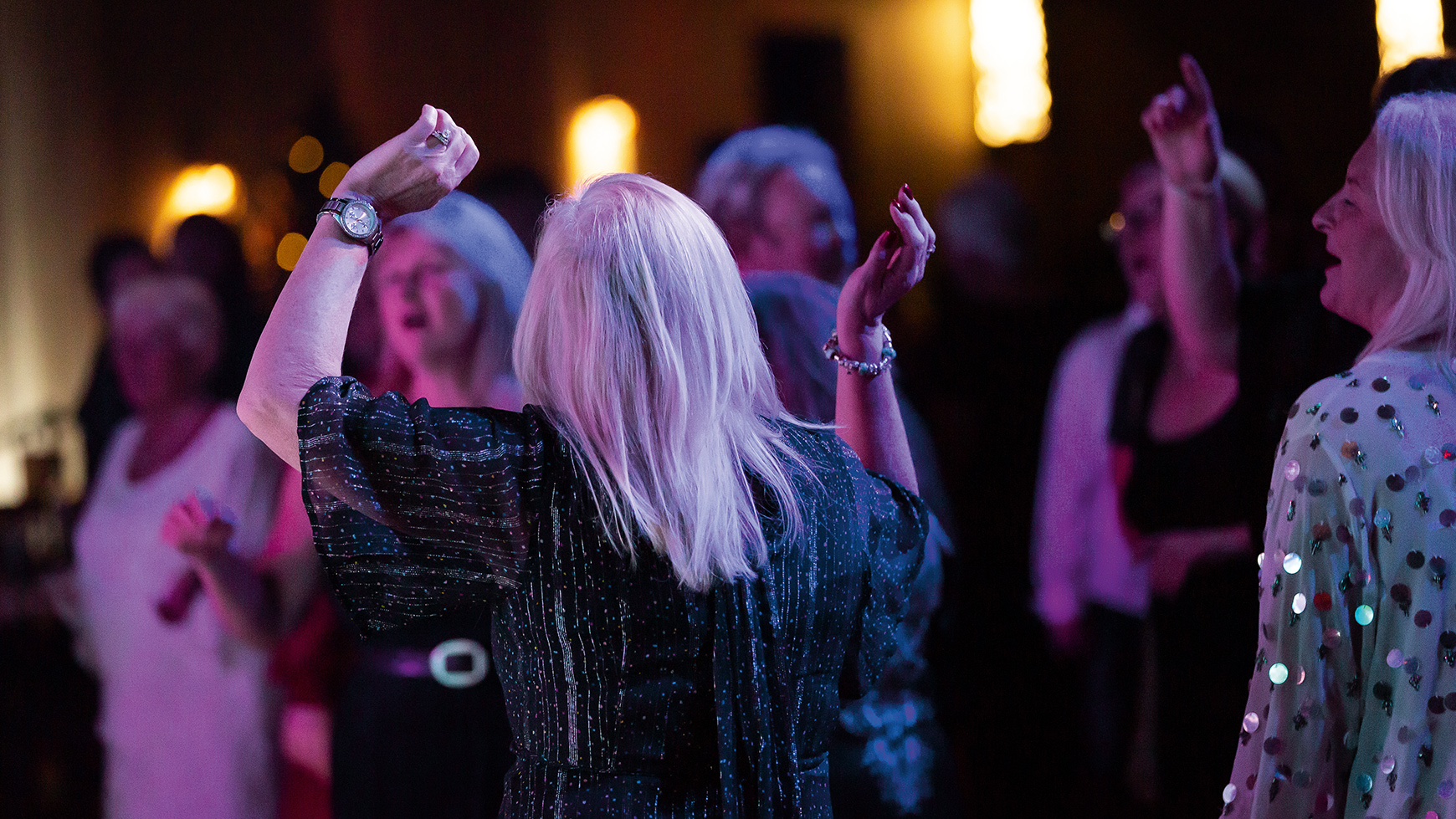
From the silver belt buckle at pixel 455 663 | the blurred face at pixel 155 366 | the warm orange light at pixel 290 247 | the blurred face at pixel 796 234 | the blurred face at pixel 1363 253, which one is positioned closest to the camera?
the blurred face at pixel 1363 253

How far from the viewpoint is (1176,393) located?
7.68 ft

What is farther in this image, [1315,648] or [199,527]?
[199,527]

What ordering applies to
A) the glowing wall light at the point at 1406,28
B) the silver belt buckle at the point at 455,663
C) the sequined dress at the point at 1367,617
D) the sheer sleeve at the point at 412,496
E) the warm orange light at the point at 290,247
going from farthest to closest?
1. the warm orange light at the point at 290,247
2. the glowing wall light at the point at 1406,28
3. the silver belt buckle at the point at 455,663
4. the sequined dress at the point at 1367,617
5. the sheer sleeve at the point at 412,496

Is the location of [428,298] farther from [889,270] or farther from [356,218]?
[889,270]

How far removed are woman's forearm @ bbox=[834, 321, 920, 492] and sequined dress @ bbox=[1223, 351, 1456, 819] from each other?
0.45 metres

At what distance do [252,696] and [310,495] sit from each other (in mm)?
1584

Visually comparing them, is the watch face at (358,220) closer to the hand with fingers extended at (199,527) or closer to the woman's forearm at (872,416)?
the woman's forearm at (872,416)

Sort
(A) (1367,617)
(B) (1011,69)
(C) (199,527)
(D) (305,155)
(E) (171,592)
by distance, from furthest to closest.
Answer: (B) (1011,69)
(D) (305,155)
(E) (171,592)
(C) (199,527)
(A) (1367,617)

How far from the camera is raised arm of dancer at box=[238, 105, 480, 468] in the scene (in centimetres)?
114

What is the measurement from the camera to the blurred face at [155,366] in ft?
8.70

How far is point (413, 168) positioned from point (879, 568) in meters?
0.68

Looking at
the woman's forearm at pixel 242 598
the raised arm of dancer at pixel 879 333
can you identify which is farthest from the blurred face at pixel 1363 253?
the woman's forearm at pixel 242 598

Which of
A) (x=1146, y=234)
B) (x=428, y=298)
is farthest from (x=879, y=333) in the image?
(x=1146, y=234)

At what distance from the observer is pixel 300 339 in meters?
1.15
